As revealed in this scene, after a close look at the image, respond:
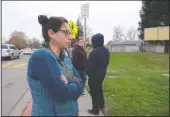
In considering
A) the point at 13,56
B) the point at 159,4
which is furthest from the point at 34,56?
the point at 159,4

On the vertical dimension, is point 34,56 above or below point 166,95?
above

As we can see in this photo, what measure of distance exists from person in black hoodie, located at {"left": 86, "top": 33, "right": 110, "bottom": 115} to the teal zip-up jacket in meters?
3.59

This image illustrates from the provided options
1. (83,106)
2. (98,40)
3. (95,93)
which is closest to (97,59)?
(98,40)

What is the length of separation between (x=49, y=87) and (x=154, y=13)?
3938 cm

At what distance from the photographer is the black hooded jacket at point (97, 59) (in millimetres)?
5777

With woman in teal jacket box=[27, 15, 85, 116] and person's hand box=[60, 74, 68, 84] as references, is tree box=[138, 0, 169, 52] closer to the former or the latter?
woman in teal jacket box=[27, 15, 85, 116]

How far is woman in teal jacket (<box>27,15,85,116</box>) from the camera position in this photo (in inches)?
78.3

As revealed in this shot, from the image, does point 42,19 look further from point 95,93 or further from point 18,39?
point 18,39

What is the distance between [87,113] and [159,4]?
115 feet

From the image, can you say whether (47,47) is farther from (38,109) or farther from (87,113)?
(87,113)

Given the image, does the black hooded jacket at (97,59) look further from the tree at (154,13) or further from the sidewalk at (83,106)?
the tree at (154,13)

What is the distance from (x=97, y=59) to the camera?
5781mm

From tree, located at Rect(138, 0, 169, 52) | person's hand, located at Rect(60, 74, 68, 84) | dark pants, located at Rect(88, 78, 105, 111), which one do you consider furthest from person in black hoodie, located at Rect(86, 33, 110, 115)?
tree, located at Rect(138, 0, 169, 52)

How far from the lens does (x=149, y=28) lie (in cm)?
4047
